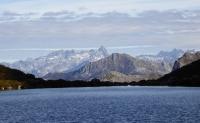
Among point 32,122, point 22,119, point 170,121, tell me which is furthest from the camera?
point 22,119

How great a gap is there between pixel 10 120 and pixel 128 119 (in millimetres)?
28282

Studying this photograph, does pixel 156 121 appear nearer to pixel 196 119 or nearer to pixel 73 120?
pixel 196 119

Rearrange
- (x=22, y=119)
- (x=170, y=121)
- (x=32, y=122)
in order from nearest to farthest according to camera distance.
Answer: (x=170, y=121) < (x=32, y=122) < (x=22, y=119)

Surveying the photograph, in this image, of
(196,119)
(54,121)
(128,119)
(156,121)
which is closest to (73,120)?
(54,121)

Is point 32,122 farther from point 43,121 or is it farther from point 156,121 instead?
point 156,121

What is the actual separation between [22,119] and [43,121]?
27.8 feet

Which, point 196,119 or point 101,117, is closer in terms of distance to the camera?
point 196,119

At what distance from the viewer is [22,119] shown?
119688 mm

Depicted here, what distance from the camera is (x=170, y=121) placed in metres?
105

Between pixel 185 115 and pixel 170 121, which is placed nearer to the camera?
pixel 170 121

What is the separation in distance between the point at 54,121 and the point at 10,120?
11.9 metres

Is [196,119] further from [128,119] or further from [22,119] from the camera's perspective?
[22,119]

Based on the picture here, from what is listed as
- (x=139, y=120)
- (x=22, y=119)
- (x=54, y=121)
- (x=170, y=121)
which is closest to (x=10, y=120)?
(x=22, y=119)

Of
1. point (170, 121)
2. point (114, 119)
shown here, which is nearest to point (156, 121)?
point (170, 121)
